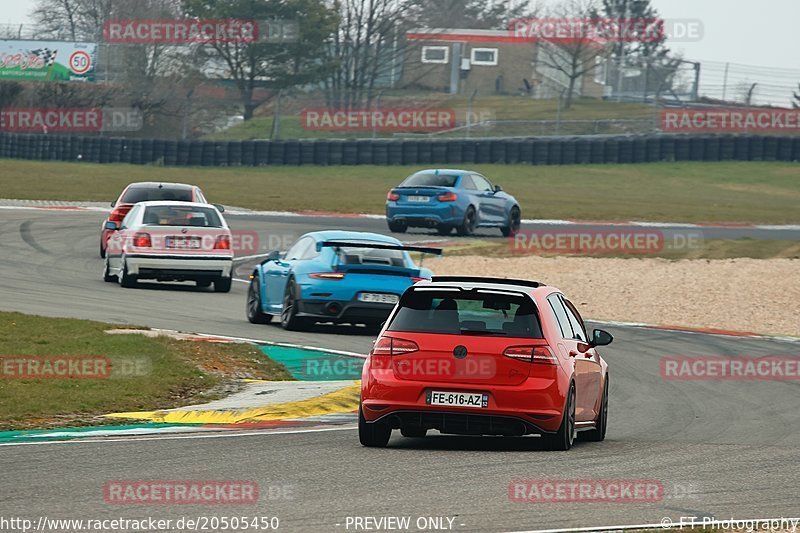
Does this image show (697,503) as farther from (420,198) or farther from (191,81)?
(191,81)

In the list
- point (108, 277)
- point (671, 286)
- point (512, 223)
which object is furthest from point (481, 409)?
point (512, 223)

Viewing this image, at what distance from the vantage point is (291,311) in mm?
18219

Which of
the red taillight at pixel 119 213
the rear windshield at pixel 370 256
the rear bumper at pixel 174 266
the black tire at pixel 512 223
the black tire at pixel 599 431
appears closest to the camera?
the black tire at pixel 599 431

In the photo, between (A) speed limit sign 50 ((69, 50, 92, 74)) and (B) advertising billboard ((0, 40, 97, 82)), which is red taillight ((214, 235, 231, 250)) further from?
(A) speed limit sign 50 ((69, 50, 92, 74))

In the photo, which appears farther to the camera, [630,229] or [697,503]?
[630,229]

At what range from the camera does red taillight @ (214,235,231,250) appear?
867 inches

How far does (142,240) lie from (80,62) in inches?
1980

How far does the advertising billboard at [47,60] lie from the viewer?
227ft

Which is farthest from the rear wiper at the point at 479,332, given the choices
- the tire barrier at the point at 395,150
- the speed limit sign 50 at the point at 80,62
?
the speed limit sign 50 at the point at 80,62

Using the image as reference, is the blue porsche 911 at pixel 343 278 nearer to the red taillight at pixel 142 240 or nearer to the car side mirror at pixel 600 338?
the red taillight at pixel 142 240

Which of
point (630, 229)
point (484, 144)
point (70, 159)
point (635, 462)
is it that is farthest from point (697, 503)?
point (70, 159)

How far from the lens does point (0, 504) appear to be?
24.7 feet

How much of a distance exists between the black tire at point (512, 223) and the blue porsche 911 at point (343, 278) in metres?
14.8

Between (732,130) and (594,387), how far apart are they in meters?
48.4
